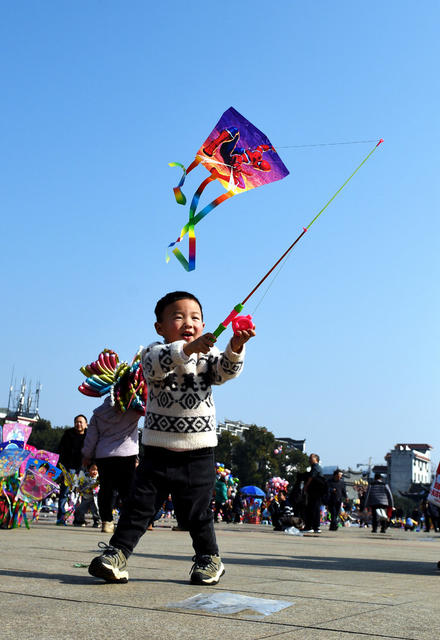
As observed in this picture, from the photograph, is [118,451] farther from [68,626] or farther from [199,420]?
[68,626]

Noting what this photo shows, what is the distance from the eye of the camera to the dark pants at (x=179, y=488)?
4.21m

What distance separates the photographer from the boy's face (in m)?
4.31

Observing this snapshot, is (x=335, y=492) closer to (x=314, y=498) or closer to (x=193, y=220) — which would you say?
(x=314, y=498)

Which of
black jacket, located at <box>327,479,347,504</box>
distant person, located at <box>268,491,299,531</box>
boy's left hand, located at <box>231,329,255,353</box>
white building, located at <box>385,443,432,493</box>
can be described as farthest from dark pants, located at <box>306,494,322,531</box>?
white building, located at <box>385,443,432,493</box>

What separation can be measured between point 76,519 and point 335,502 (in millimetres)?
A: 8047

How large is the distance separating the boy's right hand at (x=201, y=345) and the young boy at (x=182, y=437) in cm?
8

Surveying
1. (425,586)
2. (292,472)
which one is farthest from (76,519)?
(292,472)

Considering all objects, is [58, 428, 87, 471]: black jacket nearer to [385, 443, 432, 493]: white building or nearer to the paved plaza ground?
the paved plaza ground

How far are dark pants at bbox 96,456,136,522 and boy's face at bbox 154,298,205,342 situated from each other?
4.99 meters

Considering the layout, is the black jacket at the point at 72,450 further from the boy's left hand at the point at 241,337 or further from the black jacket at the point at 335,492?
the boy's left hand at the point at 241,337

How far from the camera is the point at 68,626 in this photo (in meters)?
2.59

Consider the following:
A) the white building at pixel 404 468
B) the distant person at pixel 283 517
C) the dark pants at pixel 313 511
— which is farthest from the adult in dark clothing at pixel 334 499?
the white building at pixel 404 468

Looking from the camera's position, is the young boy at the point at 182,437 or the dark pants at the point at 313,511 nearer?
the young boy at the point at 182,437

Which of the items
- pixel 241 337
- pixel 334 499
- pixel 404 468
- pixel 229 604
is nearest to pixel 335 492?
pixel 334 499
